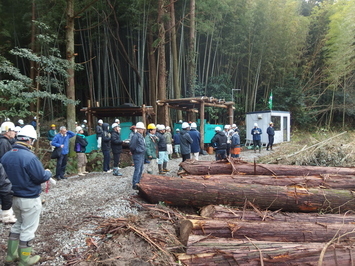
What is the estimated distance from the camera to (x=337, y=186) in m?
4.59

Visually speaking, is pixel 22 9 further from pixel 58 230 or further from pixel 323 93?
pixel 323 93

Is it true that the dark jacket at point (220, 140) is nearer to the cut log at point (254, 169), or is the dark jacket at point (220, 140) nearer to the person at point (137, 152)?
the cut log at point (254, 169)

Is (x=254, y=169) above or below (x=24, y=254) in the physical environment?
above

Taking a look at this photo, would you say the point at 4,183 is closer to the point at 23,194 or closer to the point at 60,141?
the point at 23,194

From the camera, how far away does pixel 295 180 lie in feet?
15.5

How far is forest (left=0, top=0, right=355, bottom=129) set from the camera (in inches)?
507

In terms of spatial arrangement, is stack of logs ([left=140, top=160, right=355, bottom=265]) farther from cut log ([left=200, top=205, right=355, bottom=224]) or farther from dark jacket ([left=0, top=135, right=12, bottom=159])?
dark jacket ([left=0, top=135, right=12, bottom=159])

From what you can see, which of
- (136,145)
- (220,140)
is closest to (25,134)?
(136,145)

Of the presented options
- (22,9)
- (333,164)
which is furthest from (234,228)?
(22,9)

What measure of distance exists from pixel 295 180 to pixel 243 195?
1.21 meters

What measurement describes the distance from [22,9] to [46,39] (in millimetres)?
8211

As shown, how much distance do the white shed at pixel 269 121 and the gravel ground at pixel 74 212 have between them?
10275mm

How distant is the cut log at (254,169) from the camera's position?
17.4 ft

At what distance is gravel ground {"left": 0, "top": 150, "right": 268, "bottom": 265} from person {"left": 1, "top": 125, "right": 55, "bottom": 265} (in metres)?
0.27
